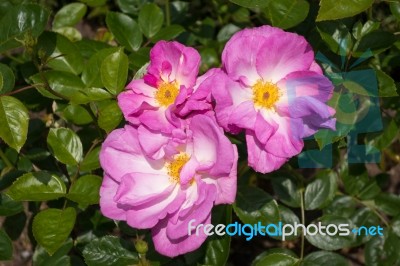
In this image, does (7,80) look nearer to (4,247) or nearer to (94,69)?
(94,69)

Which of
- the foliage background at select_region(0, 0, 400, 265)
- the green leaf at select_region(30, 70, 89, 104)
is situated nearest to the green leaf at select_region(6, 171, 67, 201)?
the foliage background at select_region(0, 0, 400, 265)

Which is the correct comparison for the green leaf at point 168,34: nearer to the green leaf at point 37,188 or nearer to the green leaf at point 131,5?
the green leaf at point 131,5

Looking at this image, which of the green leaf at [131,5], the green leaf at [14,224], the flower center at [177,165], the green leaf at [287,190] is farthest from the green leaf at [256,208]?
the green leaf at [131,5]

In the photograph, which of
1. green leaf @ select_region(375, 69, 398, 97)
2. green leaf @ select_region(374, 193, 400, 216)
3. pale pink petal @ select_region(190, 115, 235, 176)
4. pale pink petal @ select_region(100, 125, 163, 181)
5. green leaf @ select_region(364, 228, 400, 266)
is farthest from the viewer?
green leaf @ select_region(374, 193, 400, 216)

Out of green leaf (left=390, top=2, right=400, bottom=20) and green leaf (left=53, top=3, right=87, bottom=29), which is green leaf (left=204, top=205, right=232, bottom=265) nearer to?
green leaf (left=390, top=2, right=400, bottom=20)

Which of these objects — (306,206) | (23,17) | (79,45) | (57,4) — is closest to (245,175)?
(306,206)

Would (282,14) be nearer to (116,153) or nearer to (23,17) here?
(116,153)
